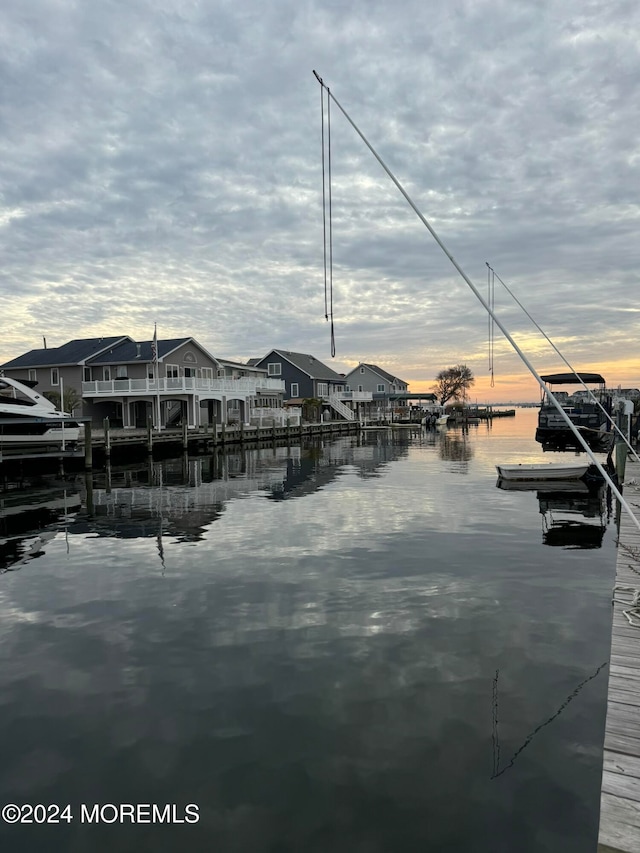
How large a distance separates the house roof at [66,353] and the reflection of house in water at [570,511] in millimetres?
40604

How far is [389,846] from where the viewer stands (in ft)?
16.0

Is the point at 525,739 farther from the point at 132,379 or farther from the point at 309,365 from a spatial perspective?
the point at 309,365

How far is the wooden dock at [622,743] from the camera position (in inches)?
150

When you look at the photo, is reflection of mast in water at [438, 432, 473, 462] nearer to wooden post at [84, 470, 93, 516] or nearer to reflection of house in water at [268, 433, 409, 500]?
reflection of house in water at [268, 433, 409, 500]

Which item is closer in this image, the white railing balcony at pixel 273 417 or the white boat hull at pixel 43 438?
the white boat hull at pixel 43 438

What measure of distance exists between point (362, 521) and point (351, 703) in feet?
37.9

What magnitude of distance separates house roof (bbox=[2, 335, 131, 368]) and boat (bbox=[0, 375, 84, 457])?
16882 mm

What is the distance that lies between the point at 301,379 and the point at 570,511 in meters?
64.0

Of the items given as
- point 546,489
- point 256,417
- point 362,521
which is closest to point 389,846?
point 362,521

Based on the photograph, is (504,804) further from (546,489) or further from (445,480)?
(445,480)

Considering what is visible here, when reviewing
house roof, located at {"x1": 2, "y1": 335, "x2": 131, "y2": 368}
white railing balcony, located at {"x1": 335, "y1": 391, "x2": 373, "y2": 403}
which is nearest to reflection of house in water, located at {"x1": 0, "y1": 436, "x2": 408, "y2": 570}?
house roof, located at {"x1": 2, "y1": 335, "x2": 131, "y2": 368}

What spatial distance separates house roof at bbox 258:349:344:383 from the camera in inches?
3275

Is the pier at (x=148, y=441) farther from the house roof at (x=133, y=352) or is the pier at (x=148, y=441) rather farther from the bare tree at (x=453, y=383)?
the bare tree at (x=453, y=383)

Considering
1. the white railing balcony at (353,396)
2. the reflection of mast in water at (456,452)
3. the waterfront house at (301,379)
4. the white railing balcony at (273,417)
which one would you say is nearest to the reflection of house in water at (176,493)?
the reflection of mast in water at (456,452)
